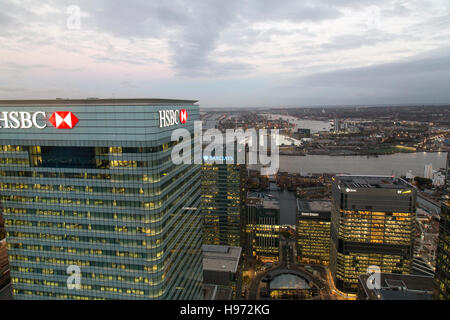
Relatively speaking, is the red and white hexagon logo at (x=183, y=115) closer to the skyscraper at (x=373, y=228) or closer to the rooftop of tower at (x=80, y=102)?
the rooftop of tower at (x=80, y=102)

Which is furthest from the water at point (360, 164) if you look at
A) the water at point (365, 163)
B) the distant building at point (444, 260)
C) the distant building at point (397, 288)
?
the distant building at point (444, 260)

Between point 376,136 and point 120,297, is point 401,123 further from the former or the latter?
point 120,297

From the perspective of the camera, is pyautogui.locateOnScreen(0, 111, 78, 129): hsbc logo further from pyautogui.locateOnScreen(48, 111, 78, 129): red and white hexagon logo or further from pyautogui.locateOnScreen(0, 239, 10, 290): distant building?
pyautogui.locateOnScreen(0, 239, 10, 290): distant building

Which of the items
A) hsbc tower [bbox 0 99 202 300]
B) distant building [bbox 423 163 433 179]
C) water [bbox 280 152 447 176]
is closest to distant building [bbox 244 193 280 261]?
hsbc tower [bbox 0 99 202 300]

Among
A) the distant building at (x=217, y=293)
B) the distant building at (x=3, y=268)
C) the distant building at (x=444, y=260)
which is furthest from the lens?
the distant building at (x=3, y=268)
